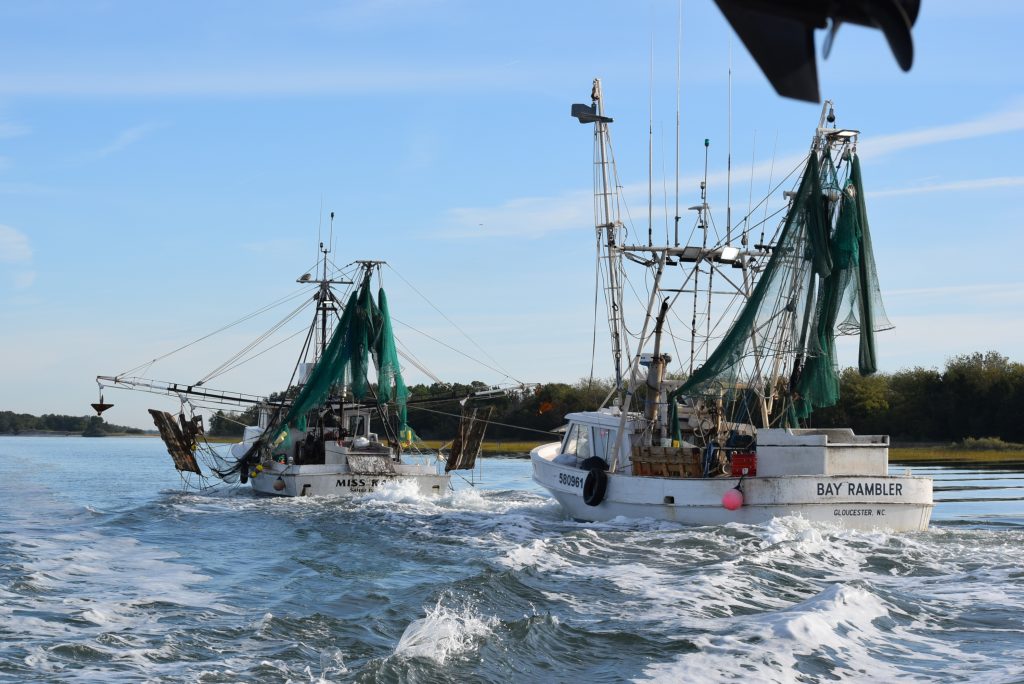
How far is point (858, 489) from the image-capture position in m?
22.7

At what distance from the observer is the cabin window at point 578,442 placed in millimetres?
29703

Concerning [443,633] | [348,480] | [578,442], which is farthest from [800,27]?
[348,480]

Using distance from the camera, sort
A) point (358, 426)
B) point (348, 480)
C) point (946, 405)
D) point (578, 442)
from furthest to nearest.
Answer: point (946, 405), point (358, 426), point (348, 480), point (578, 442)

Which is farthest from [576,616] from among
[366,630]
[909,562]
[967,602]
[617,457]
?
[617,457]

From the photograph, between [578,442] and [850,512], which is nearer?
[850,512]

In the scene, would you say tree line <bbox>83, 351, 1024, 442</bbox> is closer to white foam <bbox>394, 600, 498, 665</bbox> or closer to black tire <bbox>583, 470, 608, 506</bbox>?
black tire <bbox>583, 470, 608, 506</bbox>

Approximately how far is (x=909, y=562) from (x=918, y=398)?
61546 millimetres

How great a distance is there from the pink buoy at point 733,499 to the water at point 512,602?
17.0 inches

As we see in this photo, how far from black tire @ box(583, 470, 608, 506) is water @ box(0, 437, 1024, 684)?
2.58ft

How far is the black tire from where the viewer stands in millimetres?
27062

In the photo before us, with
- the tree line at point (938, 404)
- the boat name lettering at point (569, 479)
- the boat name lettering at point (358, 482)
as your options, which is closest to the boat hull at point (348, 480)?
the boat name lettering at point (358, 482)

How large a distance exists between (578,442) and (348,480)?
10.5m

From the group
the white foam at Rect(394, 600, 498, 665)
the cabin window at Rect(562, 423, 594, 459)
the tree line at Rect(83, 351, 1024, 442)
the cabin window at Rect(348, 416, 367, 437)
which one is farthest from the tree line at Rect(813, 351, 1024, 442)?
the white foam at Rect(394, 600, 498, 665)

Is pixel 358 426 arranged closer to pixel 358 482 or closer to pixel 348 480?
pixel 348 480
